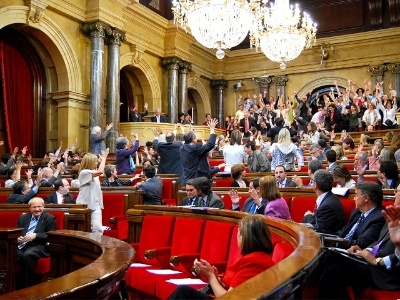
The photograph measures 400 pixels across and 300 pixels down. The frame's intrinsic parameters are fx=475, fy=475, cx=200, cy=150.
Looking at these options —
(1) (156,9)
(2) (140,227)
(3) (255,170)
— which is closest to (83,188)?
(2) (140,227)

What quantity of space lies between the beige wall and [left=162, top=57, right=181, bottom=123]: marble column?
0.76 ft

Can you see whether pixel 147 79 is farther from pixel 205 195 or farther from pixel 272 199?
pixel 272 199

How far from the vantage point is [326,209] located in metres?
3.53

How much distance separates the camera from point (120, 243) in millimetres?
2852

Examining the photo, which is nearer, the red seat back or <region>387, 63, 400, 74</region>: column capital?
the red seat back

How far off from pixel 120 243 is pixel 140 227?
1.59 m

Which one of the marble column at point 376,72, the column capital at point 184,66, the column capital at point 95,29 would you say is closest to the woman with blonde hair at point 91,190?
the column capital at point 95,29

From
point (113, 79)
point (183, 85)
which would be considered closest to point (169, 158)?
point (113, 79)

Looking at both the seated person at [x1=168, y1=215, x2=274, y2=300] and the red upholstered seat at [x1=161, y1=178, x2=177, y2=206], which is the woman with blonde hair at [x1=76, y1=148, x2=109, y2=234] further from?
the seated person at [x1=168, y1=215, x2=274, y2=300]

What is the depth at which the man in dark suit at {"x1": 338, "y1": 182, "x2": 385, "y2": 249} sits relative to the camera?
296 cm

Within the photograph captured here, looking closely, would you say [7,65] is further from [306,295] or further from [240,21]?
[306,295]

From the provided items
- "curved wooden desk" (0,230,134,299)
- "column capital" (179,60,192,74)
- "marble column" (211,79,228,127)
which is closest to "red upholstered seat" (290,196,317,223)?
"curved wooden desk" (0,230,134,299)

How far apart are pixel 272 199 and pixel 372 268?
1.38 metres

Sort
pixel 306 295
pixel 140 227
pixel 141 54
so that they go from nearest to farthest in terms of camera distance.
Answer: pixel 306 295
pixel 140 227
pixel 141 54
